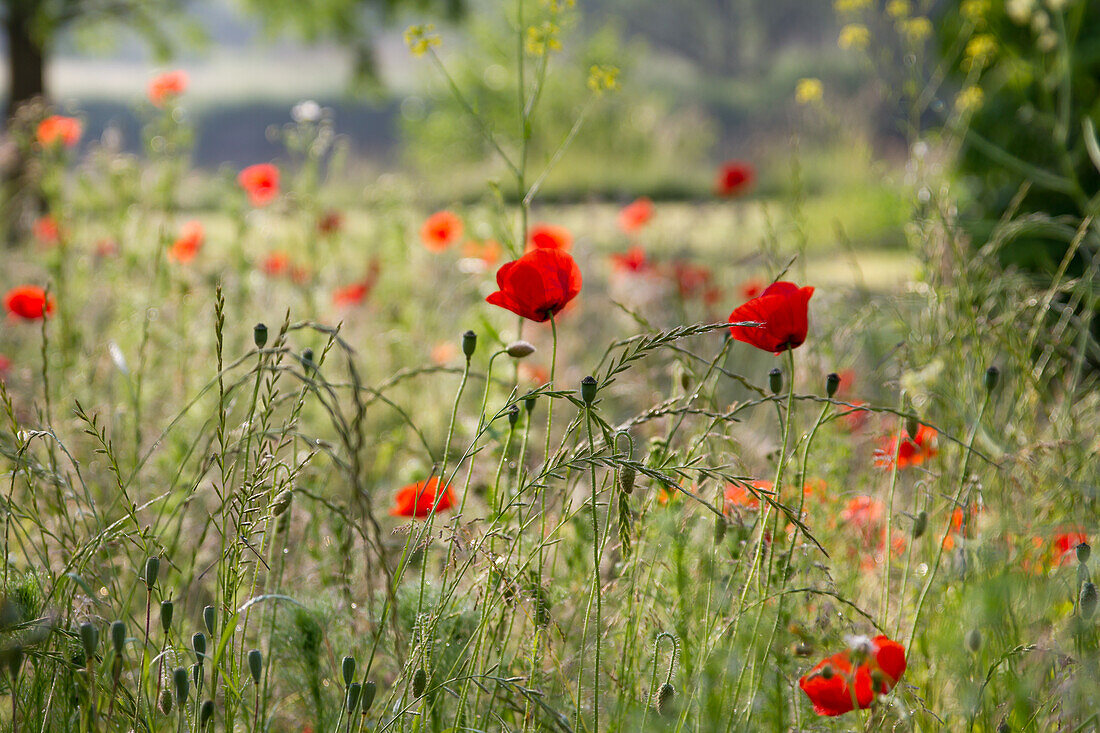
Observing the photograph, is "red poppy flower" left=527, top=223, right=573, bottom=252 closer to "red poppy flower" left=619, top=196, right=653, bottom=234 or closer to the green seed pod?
"red poppy flower" left=619, top=196, right=653, bottom=234

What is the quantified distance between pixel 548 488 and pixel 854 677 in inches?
20.8

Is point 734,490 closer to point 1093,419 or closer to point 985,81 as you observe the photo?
point 1093,419

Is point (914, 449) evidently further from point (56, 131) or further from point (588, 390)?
point (56, 131)

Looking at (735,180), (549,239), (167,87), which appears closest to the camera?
(549,239)

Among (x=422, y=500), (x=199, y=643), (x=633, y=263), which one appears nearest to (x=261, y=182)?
(x=633, y=263)

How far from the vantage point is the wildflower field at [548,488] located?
1072 mm

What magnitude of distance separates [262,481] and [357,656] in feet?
1.66

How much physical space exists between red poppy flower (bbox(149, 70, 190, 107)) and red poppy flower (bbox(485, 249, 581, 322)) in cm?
223

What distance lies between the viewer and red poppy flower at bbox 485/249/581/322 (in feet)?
3.77

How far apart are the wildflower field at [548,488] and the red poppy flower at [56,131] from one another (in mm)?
18

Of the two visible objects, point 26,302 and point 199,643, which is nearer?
point 199,643

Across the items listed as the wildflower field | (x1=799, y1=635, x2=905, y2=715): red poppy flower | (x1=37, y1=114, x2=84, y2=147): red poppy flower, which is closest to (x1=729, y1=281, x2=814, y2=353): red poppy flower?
the wildflower field

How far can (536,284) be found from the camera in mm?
1154

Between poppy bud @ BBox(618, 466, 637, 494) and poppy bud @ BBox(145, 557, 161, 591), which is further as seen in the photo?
poppy bud @ BBox(618, 466, 637, 494)
